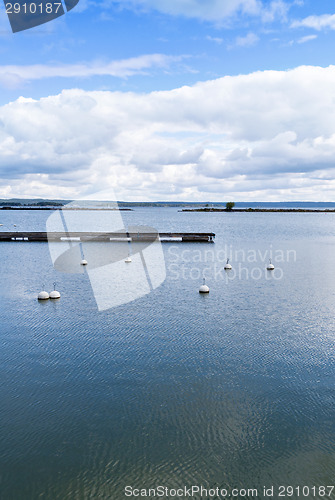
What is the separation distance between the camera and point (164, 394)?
1644 cm

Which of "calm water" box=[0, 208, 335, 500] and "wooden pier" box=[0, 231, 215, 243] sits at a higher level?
"calm water" box=[0, 208, 335, 500]

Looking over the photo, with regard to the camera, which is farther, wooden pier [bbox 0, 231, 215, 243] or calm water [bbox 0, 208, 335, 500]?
wooden pier [bbox 0, 231, 215, 243]

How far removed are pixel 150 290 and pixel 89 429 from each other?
2203cm

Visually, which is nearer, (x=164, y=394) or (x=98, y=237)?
(x=164, y=394)

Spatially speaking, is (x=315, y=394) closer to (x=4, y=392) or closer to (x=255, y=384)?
(x=255, y=384)

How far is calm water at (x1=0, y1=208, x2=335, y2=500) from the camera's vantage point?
11914mm

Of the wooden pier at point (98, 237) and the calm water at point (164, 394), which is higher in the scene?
the calm water at point (164, 394)

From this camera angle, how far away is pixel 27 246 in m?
70.7

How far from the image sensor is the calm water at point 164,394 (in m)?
11.9

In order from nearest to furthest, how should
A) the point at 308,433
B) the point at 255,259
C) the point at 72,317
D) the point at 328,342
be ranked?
1. the point at 308,433
2. the point at 328,342
3. the point at 72,317
4. the point at 255,259

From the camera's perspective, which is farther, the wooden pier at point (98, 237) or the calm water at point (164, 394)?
the wooden pier at point (98, 237)

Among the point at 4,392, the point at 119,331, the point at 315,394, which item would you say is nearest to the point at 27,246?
the point at 119,331

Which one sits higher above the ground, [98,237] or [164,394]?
[164,394]

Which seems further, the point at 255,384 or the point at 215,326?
the point at 215,326
